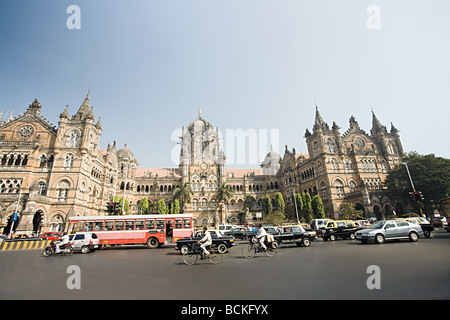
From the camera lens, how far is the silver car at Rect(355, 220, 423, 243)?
49.9ft

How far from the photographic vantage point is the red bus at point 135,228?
1873 cm

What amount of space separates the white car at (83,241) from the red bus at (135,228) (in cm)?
122

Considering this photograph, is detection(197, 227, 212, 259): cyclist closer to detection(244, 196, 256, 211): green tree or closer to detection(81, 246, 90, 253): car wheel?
detection(81, 246, 90, 253): car wheel

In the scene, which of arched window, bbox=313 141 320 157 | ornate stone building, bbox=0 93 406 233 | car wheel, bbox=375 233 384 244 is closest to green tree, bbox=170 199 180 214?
ornate stone building, bbox=0 93 406 233

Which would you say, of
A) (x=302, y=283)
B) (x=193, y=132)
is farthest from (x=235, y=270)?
(x=193, y=132)

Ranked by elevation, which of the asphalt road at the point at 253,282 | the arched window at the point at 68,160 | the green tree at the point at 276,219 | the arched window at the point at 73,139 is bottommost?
the asphalt road at the point at 253,282

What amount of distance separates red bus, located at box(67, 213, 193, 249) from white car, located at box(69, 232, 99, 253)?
1218 millimetres

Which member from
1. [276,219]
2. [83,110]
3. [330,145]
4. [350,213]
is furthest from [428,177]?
[83,110]

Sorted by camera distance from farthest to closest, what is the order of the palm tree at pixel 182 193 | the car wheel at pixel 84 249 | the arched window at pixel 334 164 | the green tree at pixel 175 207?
the palm tree at pixel 182 193 → the green tree at pixel 175 207 → the arched window at pixel 334 164 → the car wheel at pixel 84 249

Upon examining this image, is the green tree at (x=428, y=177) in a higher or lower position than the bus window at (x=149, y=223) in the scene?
higher

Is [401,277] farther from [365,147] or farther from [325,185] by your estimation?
[365,147]

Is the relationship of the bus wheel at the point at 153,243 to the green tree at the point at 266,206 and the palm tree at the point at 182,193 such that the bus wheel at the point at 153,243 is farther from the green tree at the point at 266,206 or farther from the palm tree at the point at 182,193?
the green tree at the point at 266,206

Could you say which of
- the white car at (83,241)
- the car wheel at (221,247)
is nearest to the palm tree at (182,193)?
the white car at (83,241)

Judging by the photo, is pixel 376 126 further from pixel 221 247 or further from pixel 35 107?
pixel 35 107
